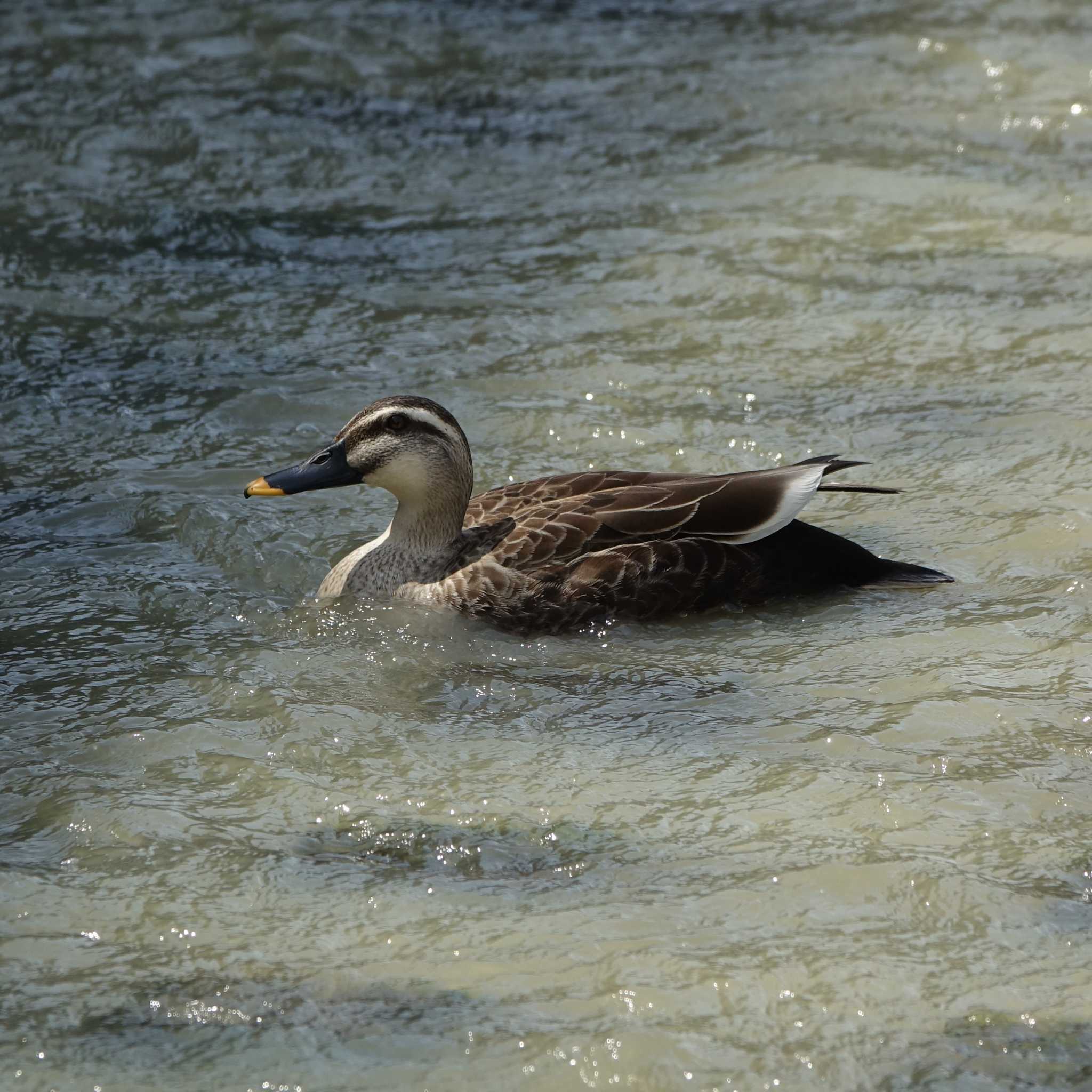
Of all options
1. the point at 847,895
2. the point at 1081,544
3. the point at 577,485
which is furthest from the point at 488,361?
the point at 847,895

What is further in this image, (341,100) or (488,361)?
(341,100)

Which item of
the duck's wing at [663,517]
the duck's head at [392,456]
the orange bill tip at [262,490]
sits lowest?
the duck's wing at [663,517]

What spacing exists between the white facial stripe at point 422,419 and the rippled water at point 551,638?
84 cm

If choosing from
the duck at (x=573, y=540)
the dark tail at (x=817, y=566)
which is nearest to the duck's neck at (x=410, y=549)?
the duck at (x=573, y=540)

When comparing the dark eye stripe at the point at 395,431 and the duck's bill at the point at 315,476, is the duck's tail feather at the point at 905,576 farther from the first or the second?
the duck's bill at the point at 315,476

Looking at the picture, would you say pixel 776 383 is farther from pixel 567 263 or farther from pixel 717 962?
pixel 717 962

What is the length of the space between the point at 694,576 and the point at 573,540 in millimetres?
510

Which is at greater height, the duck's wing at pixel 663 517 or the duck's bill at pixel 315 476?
the duck's bill at pixel 315 476

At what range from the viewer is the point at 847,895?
4.83m

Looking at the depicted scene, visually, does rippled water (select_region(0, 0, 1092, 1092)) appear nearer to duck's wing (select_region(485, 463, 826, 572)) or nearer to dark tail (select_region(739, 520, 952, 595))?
dark tail (select_region(739, 520, 952, 595))

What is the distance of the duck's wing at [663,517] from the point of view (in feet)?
22.0

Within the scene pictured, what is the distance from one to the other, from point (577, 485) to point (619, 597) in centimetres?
59

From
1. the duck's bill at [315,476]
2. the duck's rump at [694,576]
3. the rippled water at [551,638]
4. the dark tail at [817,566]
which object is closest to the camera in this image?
the rippled water at [551,638]

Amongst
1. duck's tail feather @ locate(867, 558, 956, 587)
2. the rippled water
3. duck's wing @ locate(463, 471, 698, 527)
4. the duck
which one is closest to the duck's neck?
the duck
